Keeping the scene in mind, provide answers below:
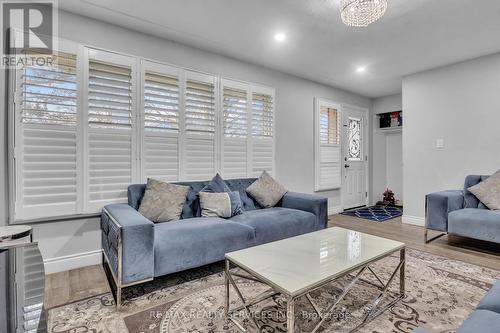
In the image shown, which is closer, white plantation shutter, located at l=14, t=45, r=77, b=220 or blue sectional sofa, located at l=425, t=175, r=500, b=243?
white plantation shutter, located at l=14, t=45, r=77, b=220

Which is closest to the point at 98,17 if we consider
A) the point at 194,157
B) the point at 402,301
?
the point at 194,157

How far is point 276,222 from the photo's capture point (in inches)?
105

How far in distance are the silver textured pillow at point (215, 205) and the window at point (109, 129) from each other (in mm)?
468

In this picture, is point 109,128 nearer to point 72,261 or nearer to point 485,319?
point 72,261

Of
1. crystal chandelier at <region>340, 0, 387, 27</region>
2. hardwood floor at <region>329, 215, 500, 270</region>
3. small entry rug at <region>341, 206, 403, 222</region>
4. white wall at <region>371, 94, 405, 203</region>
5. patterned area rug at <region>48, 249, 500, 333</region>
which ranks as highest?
crystal chandelier at <region>340, 0, 387, 27</region>

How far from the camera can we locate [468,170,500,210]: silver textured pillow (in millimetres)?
2977

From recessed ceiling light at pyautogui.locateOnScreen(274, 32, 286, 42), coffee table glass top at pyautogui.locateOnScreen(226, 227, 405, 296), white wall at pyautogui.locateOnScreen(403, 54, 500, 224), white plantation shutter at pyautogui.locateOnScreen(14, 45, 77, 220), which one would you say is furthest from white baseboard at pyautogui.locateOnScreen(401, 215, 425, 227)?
white plantation shutter at pyautogui.locateOnScreen(14, 45, 77, 220)

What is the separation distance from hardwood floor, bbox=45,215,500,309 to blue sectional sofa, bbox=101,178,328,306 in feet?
0.53

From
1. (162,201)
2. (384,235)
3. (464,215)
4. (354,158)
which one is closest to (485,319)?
(162,201)

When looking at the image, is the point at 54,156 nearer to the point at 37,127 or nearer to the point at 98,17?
the point at 37,127

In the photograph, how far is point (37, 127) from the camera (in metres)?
2.22

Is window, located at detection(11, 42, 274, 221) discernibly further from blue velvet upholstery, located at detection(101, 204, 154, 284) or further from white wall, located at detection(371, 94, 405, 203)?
white wall, located at detection(371, 94, 405, 203)

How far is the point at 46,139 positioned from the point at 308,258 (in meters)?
2.46

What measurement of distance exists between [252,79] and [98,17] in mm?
1980
